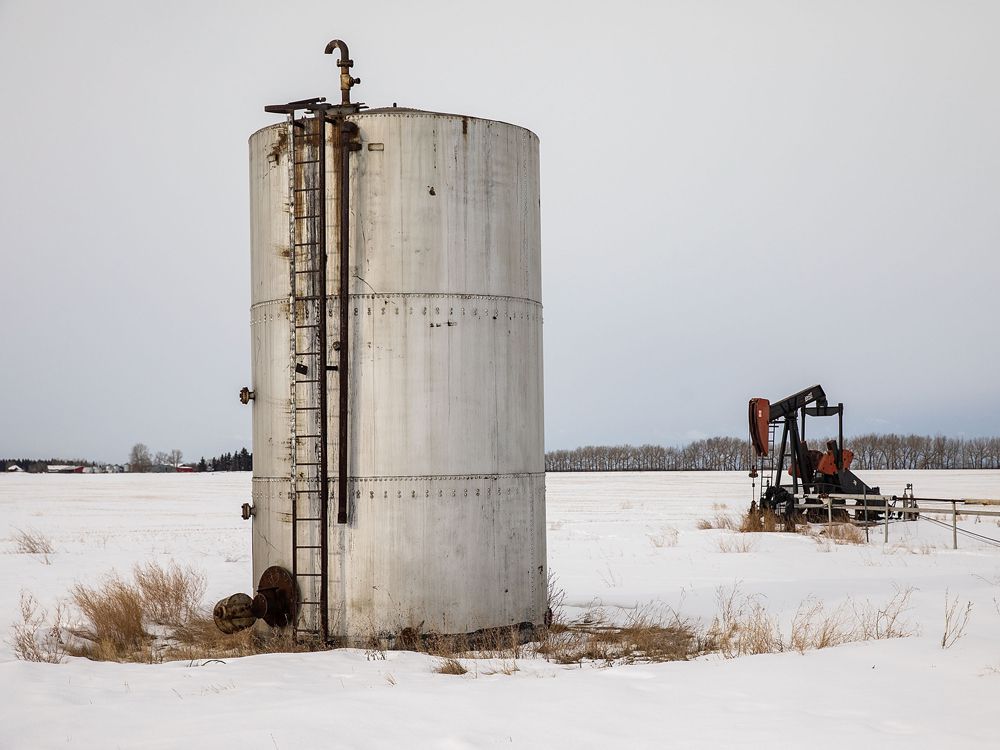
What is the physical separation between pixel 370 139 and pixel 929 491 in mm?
53013

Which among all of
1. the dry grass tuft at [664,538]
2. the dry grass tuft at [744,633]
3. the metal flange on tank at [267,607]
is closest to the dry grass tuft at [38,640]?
the metal flange on tank at [267,607]

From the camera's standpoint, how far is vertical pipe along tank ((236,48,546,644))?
1138cm

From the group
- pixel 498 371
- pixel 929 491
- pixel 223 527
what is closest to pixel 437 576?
pixel 498 371

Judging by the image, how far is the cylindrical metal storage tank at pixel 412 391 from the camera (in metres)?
11.4

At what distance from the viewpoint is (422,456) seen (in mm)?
11453

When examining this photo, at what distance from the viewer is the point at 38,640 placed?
12367 millimetres

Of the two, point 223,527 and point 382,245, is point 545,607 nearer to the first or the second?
point 382,245

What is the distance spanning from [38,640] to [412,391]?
5.52 m

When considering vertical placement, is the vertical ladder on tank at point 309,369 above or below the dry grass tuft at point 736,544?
above

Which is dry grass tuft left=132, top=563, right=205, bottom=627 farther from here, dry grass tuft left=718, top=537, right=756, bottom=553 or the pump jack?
the pump jack

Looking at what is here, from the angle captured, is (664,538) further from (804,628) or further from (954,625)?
(804,628)

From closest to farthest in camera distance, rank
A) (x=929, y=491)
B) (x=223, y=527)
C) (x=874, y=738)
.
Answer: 1. (x=874, y=738)
2. (x=223, y=527)
3. (x=929, y=491)

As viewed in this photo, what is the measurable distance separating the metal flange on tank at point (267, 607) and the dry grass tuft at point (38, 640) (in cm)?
175

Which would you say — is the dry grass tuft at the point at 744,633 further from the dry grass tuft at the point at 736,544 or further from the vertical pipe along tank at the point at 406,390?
the dry grass tuft at the point at 736,544
